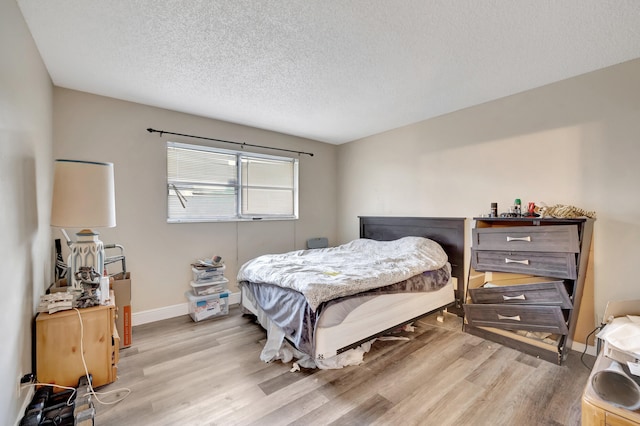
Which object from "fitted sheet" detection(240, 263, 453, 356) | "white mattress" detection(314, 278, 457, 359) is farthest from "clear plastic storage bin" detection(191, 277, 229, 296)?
"white mattress" detection(314, 278, 457, 359)

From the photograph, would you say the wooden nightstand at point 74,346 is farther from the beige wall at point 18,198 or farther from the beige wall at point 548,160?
the beige wall at point 548,160

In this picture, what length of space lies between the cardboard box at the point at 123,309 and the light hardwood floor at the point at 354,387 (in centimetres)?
11

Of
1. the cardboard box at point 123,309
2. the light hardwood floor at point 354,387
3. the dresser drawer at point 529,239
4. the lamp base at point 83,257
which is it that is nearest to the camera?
the light hardwood floor at point 354,387

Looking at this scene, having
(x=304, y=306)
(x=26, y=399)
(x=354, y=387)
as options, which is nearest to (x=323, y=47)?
(x=304, y=306)

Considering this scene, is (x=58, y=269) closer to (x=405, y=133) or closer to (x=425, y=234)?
(x=425, y=234)

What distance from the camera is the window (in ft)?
10.8

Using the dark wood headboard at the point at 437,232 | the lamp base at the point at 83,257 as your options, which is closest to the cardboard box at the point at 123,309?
the lamp base at the point at 83,257

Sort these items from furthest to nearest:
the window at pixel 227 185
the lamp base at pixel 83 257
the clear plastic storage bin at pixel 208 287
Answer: the window at pixel 227 185 < the clear plastic storage bin at pixel 208 287 < the lamp base at pixel 83 257

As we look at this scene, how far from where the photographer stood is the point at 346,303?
6.79 feet

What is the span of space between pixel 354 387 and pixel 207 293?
6.63 feet

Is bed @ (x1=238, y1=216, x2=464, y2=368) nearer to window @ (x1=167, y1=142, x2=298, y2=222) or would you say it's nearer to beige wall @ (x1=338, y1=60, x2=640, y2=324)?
beige wall @ (x1=338, y1=60, x2=640, y2=324)

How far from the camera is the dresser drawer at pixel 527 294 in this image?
218 cm

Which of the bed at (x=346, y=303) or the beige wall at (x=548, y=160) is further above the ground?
the beige wall at (x=548, y=160)

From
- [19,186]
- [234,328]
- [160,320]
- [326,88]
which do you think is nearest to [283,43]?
[326,88]
